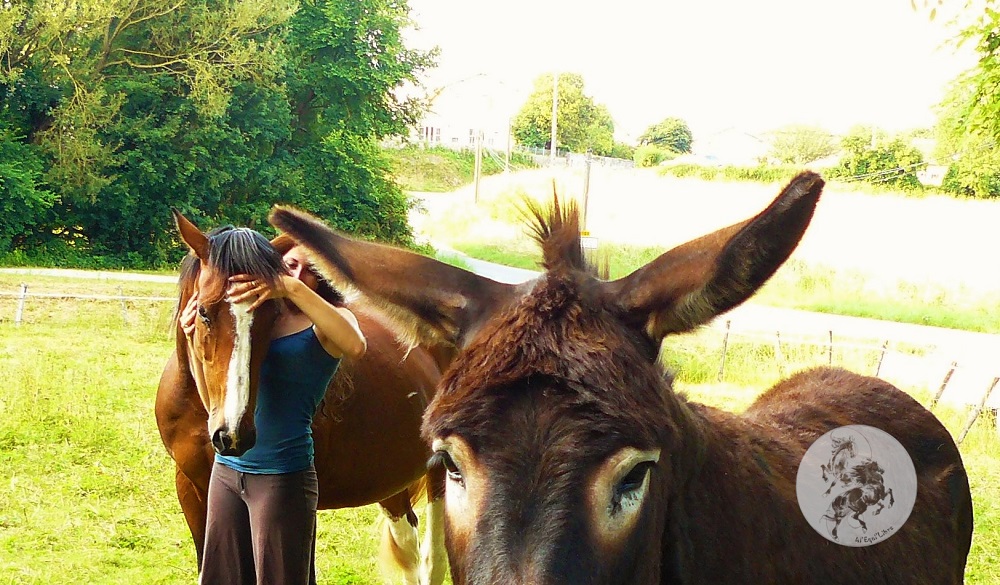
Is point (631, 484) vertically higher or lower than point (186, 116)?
lower

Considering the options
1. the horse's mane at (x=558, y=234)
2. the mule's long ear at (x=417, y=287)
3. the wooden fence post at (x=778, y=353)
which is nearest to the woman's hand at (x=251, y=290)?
the mule's long ear at (x=417, y=287)

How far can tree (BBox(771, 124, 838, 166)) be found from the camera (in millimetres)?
37969

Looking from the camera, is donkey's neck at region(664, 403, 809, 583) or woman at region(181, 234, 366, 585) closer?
donkey's neck at region(664, 403, 809, 583)

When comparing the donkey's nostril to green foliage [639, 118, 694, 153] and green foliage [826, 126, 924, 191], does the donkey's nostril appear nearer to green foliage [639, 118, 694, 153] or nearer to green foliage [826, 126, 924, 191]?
green foliage [826, 126, 924, 191]

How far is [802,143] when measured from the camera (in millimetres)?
39188

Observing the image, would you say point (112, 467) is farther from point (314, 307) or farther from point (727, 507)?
point (727, 507)

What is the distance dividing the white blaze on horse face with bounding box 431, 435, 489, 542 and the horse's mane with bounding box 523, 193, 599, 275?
21.0 inches

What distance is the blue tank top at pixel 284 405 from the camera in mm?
2980

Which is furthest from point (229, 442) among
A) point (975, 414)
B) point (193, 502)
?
point (975, 414)

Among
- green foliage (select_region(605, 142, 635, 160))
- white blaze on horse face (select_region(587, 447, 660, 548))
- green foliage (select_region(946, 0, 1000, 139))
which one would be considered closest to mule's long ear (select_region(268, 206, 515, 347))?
white blaze on horse face (select_region(587, 447, 660, 548))

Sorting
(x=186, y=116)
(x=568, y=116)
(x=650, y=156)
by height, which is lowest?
(x=650, y=156)

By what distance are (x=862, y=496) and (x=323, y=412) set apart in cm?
258

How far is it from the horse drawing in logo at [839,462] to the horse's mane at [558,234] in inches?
38.9

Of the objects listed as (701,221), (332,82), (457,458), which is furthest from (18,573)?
(332,82)
